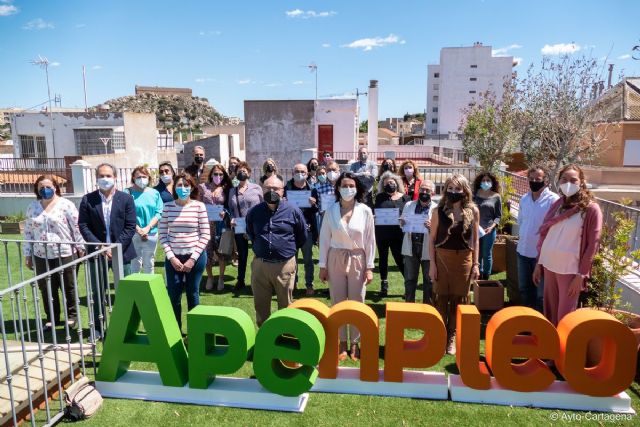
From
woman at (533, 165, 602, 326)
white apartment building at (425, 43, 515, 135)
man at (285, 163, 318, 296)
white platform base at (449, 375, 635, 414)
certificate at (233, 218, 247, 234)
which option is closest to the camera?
white platform base at (449, 375, 635, 414)

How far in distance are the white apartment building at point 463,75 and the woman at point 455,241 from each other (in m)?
56.5

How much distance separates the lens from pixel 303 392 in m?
4.26

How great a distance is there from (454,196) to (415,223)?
1051 mm

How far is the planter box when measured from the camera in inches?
250

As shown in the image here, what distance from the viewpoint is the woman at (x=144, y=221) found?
21.2 feet

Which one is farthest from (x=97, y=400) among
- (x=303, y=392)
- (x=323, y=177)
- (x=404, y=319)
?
(x=323, y=177)

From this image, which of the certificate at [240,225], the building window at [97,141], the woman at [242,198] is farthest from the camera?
the building window at [97,141]

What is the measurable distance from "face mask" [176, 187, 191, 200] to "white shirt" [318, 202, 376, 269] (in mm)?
1675

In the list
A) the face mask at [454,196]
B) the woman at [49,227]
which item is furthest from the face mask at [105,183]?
the face mask at [454,196]

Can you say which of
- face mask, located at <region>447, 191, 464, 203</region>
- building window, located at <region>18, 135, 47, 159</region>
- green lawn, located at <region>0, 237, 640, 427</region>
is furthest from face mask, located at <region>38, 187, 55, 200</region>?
building window, located at <region>18, 135, 47, 159</region>

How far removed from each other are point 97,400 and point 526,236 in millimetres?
5103

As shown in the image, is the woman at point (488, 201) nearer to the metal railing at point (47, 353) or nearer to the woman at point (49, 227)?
the metal railing at point (47, 353)

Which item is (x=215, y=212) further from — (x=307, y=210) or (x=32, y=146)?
(x=32, y=146)

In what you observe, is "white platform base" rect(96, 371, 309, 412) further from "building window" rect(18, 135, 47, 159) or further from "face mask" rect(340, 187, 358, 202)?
"building window" rect(18, 135, 47, 159)
